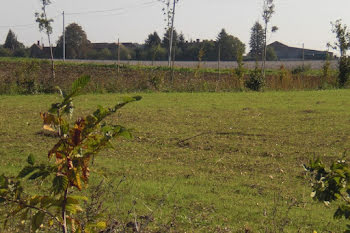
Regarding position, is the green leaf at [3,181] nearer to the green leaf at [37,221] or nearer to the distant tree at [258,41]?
the green leaf at [37,221]

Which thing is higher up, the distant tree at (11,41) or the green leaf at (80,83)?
the distant tree at (11,41)

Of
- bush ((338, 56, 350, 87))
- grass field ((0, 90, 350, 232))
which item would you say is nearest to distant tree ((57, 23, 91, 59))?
bush ((338, 56, 350, 87))

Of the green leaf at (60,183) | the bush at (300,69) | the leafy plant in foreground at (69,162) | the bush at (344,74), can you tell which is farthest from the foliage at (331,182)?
the bush at (300,69)

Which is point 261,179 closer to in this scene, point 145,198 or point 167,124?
point 145,198

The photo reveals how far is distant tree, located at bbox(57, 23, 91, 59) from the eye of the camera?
206 feet

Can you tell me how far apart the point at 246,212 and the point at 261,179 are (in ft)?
4.10

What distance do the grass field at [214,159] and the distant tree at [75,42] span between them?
51229 mm

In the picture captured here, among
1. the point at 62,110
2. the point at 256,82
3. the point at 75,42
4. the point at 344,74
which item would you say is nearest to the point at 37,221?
the point at 62,110

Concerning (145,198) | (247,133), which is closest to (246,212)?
(145,198)

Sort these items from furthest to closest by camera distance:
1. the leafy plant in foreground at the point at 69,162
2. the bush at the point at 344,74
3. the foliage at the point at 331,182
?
the bush at the point at 344,74
the foliage at the point at 331,182
the leafy plant in foreground at the point at 69,162

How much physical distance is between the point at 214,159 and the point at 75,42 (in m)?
59.7

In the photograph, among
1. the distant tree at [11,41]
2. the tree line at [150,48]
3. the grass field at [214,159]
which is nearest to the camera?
the grass field at [214,159]

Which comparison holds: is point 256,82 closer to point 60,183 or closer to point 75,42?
point 60,183

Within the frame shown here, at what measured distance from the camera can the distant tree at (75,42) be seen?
62853 millimetres
